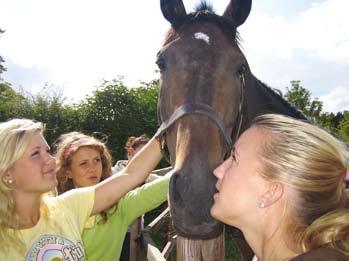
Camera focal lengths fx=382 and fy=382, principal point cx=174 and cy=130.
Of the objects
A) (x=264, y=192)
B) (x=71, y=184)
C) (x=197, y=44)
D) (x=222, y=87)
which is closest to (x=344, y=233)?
(x=264, y=192)

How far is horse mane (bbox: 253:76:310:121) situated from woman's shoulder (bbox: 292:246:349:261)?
98.2 inches

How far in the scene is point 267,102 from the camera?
3512 millimetres

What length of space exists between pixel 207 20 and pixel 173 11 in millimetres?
307

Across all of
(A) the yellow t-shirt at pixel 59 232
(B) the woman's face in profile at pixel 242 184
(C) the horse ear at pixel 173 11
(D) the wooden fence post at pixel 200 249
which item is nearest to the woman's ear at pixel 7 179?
(A) the yellow t-shirt at pixel 59 232

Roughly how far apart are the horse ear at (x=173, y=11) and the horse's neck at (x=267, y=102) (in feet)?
2.66

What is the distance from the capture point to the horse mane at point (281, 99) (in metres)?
3.51

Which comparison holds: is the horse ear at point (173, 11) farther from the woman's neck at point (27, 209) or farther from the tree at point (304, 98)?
the tree at point (304, 98)

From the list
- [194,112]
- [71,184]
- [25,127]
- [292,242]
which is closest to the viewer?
[292,242]

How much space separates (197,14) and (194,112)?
1001 millimetres

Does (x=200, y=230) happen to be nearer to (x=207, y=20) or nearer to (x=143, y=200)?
(x=143, y=200)

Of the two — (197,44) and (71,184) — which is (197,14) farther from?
(71,184)

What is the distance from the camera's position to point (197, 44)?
2.88 meters

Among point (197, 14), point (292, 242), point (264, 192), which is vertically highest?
point (197, 14)

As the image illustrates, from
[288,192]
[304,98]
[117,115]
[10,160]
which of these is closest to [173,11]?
[10,160]
